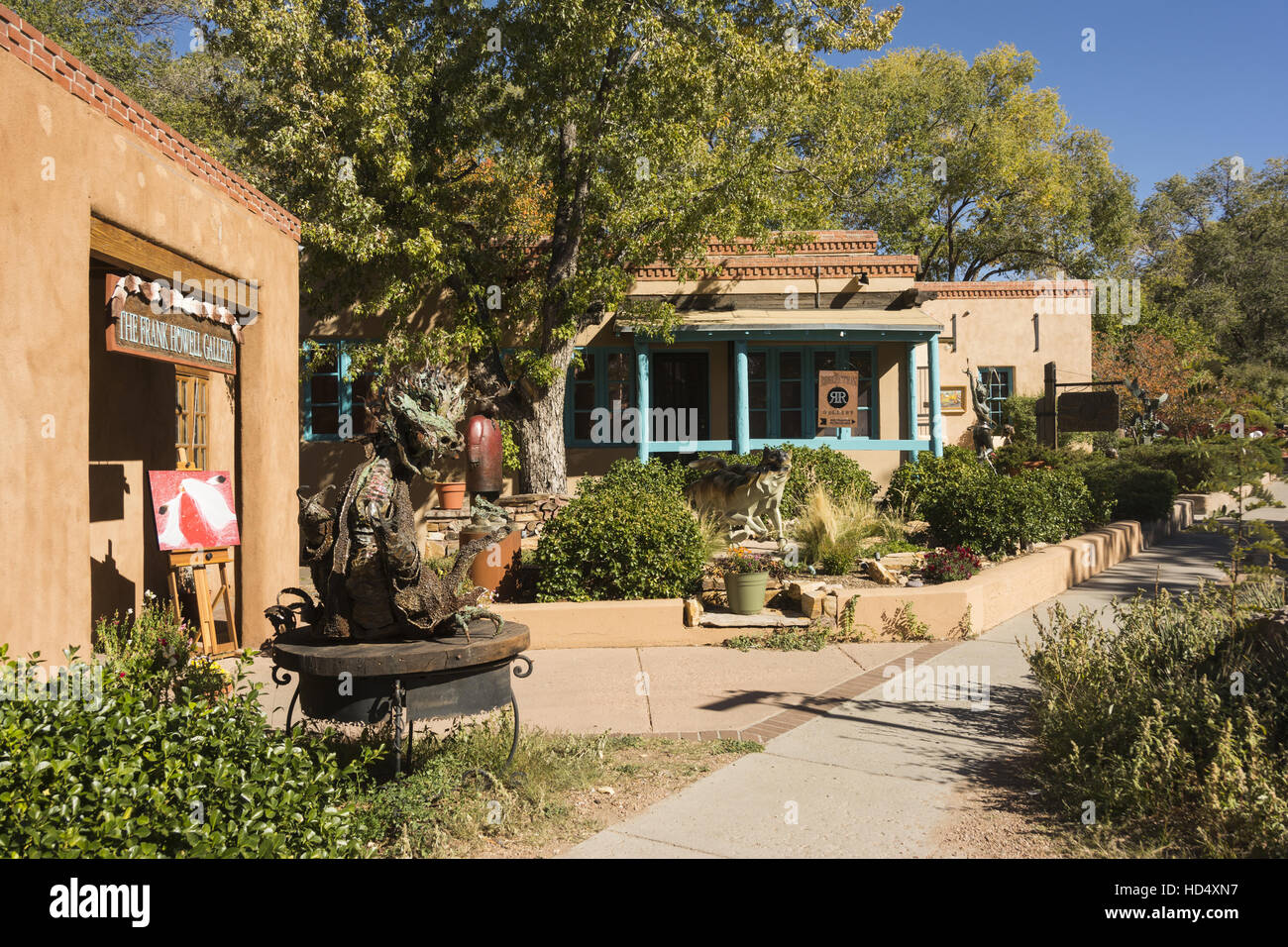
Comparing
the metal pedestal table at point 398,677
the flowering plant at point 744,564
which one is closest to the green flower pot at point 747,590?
the flowering plant at point 744,564

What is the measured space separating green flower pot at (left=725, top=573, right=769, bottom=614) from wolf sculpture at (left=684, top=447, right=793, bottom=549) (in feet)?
6.49

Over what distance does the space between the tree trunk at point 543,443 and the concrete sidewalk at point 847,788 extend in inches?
275

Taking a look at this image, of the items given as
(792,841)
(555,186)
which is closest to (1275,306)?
(555,186)

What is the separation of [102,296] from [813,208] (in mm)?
10546

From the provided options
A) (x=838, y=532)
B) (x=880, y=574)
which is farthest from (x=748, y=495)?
(x=880, y=574)

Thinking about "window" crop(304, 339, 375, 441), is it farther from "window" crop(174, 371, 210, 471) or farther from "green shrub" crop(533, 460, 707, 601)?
"green shrub" crop(533, 460, 707, 601)

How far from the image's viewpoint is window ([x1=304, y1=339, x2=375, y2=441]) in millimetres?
15336

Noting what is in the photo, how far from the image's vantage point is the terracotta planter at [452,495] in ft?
43.5

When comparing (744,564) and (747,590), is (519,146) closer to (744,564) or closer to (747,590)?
(744,564)

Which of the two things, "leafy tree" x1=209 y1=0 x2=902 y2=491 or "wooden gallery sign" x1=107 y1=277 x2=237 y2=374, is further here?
"leafy tree" x1=209 y1=0 x2=902 y2=491

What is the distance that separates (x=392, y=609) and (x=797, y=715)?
124 inches

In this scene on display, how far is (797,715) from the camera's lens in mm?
6387

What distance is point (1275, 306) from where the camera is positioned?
35719mm

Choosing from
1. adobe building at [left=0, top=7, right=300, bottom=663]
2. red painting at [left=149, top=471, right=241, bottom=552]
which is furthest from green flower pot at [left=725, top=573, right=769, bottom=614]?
red painting at [left=149, top=471, right=241, bottom=552]
